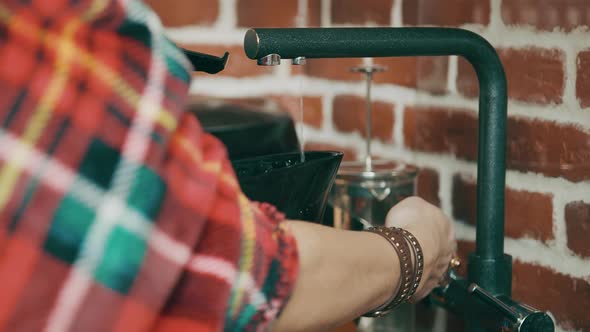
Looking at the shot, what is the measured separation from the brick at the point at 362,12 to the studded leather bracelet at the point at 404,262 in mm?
577

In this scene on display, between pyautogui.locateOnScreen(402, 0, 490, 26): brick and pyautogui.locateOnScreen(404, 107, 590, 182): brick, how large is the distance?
0.12m

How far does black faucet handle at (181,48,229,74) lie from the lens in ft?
2.09

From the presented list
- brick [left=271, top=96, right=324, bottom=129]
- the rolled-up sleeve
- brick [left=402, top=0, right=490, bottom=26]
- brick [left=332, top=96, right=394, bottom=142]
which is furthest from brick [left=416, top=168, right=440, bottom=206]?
the rolled-up sleeve

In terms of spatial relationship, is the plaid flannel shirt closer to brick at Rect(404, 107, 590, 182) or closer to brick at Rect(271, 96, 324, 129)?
brick at Rect(404, 107, 590, 182)

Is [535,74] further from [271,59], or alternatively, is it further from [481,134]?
[271,59]

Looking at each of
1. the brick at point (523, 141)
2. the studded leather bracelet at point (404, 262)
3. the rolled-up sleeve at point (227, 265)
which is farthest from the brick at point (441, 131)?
the rolled-up sleeve at point (227, 265)

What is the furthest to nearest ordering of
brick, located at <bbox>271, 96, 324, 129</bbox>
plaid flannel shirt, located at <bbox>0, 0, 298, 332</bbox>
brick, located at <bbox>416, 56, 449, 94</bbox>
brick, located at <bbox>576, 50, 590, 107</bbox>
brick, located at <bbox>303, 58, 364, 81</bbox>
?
1. brick, located at <bbox>271, 96, 324, 129</bbox>
2. brick, located at <bbox>303, 58, 364, 81</bbox>
3. brick, located at <bbox>416, 56, 449, 94</bbox>
4. brick, located at <bbox>576, 50, 590, 107</bbox>
5. plaid flannel shirt, located at <bbox>0, 0, 298, 332</bbox>

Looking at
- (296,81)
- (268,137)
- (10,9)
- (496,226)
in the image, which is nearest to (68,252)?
(10,9)

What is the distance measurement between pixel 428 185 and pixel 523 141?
22 centimetres

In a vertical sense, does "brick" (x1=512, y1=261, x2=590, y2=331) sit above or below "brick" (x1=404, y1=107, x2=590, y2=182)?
below

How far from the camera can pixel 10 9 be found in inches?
16.5

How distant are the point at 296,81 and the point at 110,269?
0.99m

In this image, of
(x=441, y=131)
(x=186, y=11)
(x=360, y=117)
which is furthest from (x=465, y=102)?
(x=186, y=11)

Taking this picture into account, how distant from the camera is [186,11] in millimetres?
1285
